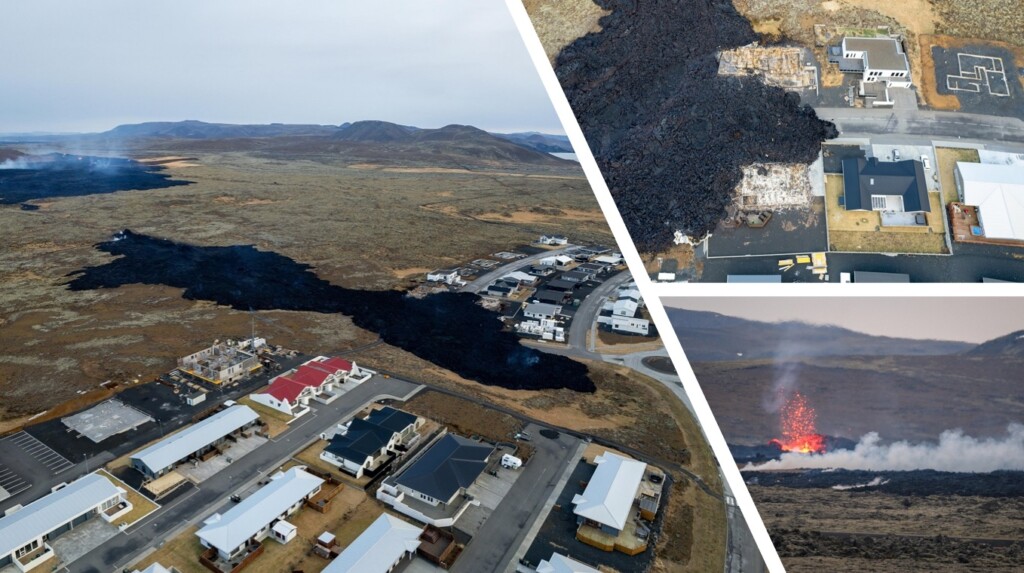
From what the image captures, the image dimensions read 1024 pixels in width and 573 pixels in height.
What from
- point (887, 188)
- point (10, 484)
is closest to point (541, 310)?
point (887, 188)

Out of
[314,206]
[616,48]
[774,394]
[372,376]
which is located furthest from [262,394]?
[314,206]

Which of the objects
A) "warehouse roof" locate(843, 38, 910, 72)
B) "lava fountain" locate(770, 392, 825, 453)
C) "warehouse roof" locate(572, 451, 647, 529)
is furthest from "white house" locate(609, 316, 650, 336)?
"warehouse roof" locate(843, 38, 910, 72)

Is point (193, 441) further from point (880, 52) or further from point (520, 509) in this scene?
point (880, 52)

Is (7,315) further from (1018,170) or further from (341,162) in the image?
(341,162)

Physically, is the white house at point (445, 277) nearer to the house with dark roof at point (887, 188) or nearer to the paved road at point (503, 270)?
the paved road at point (503, 270)

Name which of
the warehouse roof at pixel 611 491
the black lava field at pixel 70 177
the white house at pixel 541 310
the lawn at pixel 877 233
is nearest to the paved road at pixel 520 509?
the warehouse roof at pixel 611 491

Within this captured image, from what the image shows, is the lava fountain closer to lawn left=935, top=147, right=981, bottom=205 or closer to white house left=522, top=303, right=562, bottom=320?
lawn left=935, top=147, right=981, bottom=205
